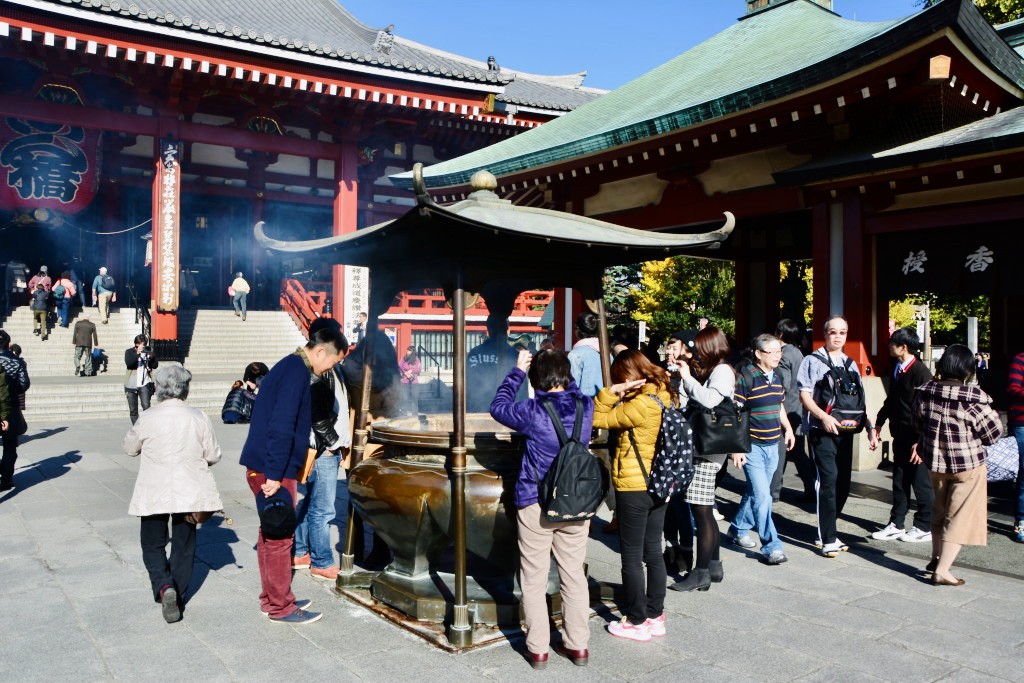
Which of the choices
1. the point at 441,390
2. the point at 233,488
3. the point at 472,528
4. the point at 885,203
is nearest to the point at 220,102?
the point at 233,488

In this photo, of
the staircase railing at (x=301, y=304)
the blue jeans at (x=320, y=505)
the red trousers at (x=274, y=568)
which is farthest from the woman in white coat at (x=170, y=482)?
the staircase railing at (x=301, y=304)

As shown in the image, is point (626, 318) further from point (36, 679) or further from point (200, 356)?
point (36, 679)

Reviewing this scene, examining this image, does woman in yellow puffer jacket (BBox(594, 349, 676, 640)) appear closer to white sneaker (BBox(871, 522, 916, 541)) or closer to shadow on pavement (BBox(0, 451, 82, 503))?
white sneaker (BBox(871, 522, 916, 541))

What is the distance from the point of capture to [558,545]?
12.1 feet

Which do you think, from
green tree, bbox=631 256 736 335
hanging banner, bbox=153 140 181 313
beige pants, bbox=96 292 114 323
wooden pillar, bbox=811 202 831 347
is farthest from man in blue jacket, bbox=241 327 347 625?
green tree, bbox=631 256 736 335

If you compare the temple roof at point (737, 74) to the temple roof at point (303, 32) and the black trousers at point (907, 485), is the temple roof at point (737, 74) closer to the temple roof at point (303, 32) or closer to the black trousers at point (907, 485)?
the temple roof at point (303, 32)

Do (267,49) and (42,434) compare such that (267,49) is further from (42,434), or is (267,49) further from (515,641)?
(515,641)

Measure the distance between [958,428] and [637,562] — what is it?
2.36 meters

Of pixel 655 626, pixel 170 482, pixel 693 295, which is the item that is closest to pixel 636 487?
pixel 655 626

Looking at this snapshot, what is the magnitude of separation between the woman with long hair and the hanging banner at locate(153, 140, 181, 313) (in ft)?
43.2

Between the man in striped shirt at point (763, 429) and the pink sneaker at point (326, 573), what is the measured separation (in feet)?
9.41

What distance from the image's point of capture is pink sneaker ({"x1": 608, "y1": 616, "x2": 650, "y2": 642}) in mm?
3900

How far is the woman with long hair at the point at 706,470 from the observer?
4711 millimetres

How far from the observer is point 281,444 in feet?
12.9
